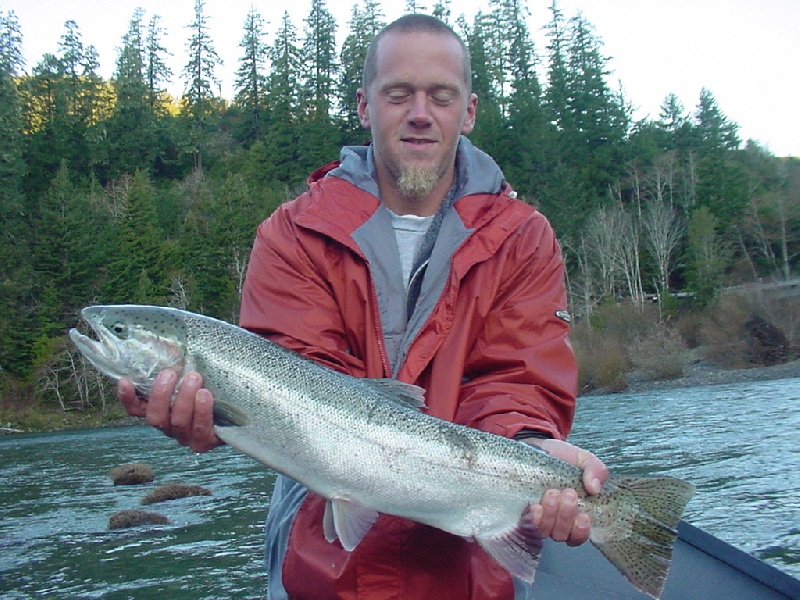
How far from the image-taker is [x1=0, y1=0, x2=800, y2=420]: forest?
52.2m

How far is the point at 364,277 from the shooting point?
13.1ft

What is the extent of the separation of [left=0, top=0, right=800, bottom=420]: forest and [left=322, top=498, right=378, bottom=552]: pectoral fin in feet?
146

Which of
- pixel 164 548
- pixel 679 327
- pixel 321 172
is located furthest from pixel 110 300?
pixel 321 172

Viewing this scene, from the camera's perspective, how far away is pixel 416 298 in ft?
13.3

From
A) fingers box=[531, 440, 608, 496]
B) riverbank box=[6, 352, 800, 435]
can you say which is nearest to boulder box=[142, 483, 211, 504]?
fingers box=[531, 440, 608, 496]

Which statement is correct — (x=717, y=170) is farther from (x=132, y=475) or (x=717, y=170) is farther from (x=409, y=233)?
(x=409, y=233)

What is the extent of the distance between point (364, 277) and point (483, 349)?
0.69 metres

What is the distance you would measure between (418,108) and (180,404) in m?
1.93

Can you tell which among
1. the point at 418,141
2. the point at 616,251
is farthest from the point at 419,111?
the point at 616,251

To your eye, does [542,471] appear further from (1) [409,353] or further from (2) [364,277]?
(2) [364,277]

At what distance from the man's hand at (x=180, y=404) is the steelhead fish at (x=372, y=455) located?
0.17 ft

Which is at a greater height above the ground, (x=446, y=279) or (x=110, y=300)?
(x=110, y=300)

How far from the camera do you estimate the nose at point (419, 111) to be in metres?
4.12

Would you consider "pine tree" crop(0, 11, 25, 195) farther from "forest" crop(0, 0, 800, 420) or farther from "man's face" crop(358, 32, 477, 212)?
"man's face" crop(358, 32, 477, 212)
